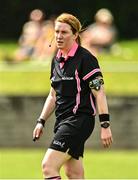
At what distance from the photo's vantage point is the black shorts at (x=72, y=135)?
996 cm

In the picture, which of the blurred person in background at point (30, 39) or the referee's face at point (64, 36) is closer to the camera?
the referee's face at point (64, 36)

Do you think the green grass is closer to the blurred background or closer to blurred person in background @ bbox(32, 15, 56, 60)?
the blurred background

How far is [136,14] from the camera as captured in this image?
32.5 metres

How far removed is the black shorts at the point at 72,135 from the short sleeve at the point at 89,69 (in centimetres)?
36

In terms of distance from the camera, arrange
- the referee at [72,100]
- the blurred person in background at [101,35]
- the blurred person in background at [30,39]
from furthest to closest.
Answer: the blurred person in background at [30,39] → the blurred person in background at [101,35] → the referee at [72,100]

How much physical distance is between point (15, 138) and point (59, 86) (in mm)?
7665

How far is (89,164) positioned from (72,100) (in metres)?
6.71

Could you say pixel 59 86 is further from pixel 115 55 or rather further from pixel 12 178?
pixel 115 55

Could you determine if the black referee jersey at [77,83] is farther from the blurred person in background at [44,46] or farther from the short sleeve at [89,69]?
Answer: the blurred person in background at [44,46]

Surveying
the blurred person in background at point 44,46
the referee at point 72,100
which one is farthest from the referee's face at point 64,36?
the blurred person in background at point 44,46

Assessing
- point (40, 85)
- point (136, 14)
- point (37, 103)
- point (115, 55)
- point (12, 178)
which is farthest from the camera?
point (136, 14)

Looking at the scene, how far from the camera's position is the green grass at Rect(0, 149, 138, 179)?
600 inches

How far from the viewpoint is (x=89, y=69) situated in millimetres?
9930

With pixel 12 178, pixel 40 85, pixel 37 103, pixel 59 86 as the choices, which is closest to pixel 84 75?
pixel 59 86
